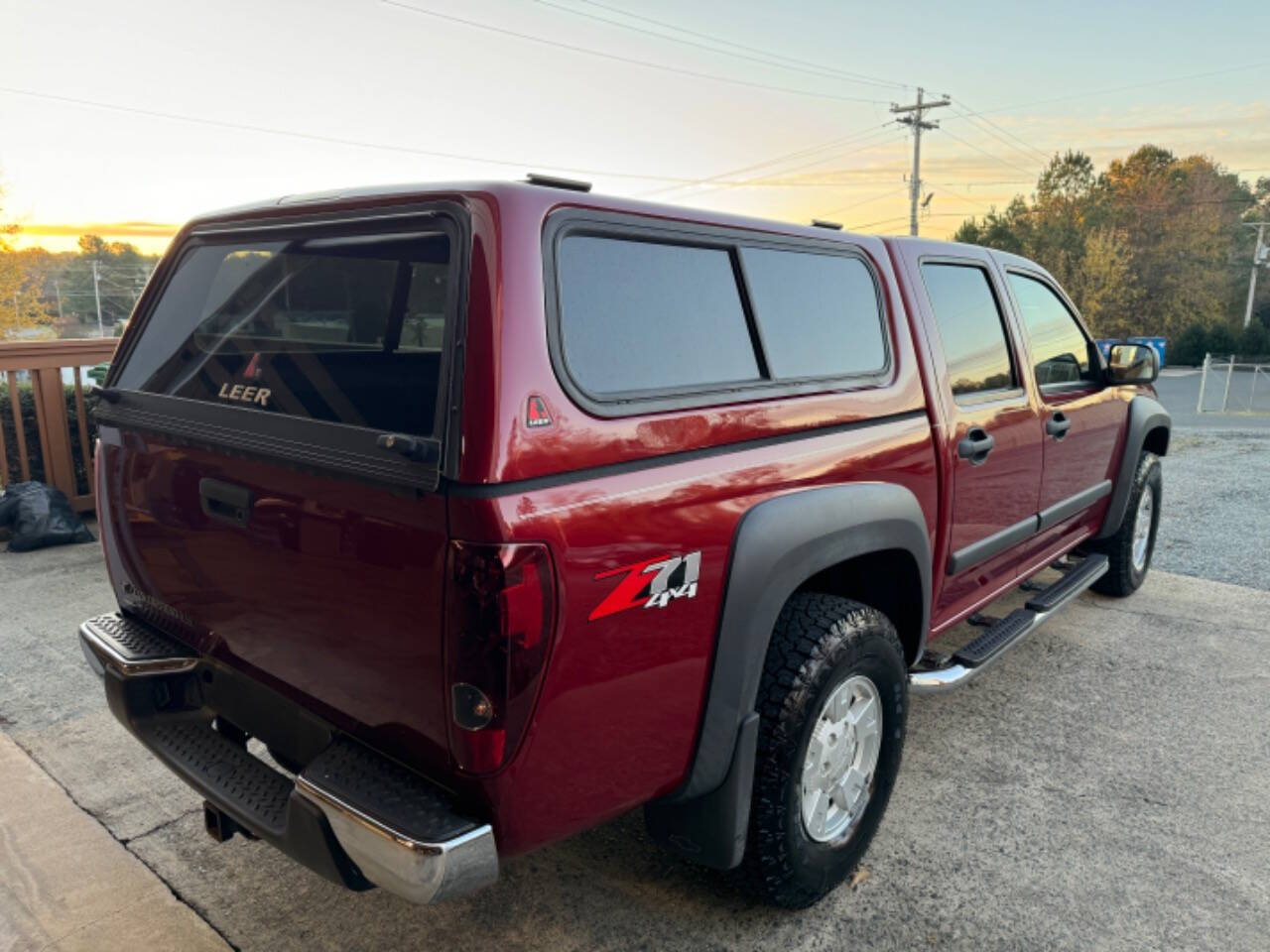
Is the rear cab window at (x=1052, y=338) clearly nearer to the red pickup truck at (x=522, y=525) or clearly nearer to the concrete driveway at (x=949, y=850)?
the red pickup truck at (x=522, y=525)

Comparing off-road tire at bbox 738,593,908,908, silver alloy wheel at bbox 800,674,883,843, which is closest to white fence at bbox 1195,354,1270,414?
silver alloy wheel at bbox 800,674,883,843

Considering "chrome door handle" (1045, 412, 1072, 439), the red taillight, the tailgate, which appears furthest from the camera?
"chrome door handle" (1045, 412, 1072, 439)

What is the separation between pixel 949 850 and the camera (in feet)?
9.45

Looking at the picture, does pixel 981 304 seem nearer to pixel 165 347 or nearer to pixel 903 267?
pixel 903 267

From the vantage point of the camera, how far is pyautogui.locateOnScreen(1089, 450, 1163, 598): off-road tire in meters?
5.12

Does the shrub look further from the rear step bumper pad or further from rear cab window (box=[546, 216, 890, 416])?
rear cab window (box=[546, 216, 890, 416])

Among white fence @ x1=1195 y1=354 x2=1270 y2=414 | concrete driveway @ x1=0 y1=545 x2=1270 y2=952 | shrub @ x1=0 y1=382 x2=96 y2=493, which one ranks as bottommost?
white fence @ x1=1195 y1=354 x2=1270 y2=414

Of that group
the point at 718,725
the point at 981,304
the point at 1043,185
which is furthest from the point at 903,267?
the point at 1043,185

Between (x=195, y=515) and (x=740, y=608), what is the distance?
1.42 meters

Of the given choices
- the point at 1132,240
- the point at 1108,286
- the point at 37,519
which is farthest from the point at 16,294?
the point at 1132,240

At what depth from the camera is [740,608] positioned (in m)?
2.17

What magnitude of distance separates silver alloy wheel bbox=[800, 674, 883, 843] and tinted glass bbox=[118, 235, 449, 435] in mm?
1502

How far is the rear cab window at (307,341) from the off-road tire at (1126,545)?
4.37 m

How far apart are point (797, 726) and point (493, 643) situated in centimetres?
104
